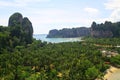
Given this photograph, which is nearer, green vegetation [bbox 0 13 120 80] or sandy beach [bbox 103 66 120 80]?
green vegetation [bbox 0 13 120 80]

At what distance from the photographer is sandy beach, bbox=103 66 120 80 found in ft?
252

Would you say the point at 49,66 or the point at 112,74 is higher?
the point at 49,66

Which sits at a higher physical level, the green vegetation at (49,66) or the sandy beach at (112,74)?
the green vegetation at (49,66)

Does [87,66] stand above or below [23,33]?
below

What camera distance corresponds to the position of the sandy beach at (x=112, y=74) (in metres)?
76.9

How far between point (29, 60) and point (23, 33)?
50.9 meters

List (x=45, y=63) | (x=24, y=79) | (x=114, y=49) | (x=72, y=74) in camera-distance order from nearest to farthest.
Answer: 1. (x=24, y=79)
2. (x=72, y=74)
3. (x=45, y=63)
4. (x=114, y=49)

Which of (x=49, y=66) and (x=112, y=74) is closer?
(x=49, y=66)

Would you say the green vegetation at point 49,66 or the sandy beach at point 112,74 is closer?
the green vegetation at point 49,66

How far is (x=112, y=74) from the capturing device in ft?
266

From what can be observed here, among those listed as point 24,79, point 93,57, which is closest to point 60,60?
point 93,57

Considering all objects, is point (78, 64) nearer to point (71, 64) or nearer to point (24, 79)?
point (71, 64)

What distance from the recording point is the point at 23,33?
134 m

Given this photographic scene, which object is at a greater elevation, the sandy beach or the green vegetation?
the green vegetation
